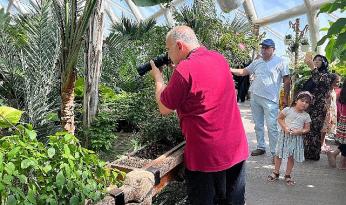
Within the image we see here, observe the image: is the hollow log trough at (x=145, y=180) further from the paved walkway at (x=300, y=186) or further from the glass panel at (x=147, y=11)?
the glass panel at (x=147, y=11)

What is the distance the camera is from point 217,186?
2.61m

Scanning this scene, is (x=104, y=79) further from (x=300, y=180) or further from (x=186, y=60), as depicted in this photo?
(x=186, y=60)

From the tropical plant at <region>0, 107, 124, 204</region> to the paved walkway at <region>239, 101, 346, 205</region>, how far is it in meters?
2.41

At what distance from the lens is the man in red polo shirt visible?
2.29 metres

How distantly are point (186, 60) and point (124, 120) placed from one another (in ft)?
6.05

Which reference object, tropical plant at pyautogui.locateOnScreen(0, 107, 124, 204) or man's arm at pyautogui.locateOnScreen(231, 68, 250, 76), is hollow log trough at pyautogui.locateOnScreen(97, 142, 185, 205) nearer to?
tropical plant at pyautogui.locateOnScreen(0, 107, 124, 204)

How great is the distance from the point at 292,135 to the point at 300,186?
52cm

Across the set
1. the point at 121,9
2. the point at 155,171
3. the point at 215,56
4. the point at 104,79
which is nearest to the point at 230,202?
the point at 155,171

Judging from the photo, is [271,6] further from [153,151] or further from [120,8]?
[153,151]

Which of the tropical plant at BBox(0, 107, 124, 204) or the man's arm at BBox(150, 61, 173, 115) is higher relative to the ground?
the man's arm at BBox(150, 61, 173, 115)

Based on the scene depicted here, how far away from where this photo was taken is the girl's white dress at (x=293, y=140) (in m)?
4.28

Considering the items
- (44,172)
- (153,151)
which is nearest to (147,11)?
(153,151)

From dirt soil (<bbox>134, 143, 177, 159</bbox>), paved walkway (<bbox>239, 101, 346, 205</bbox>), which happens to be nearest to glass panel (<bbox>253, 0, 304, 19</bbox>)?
paved walkway (<bbox>239, 101, 346, 205</bbox>)

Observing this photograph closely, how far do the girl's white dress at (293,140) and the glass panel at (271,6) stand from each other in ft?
28.2
